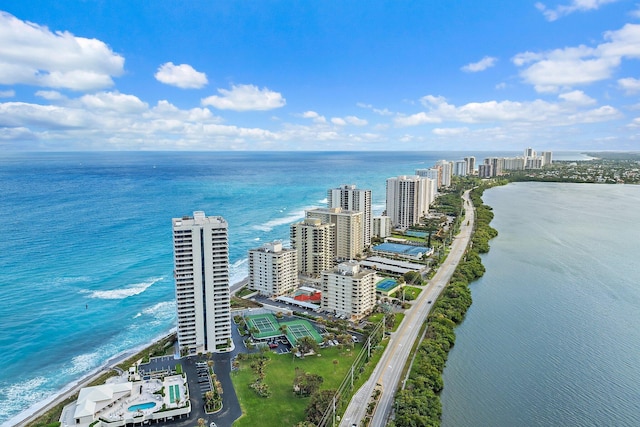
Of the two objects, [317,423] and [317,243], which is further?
[317,243]

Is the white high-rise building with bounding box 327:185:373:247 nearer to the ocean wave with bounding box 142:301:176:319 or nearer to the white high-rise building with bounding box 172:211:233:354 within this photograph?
the ocean wave with bounding box 142:301:176:319

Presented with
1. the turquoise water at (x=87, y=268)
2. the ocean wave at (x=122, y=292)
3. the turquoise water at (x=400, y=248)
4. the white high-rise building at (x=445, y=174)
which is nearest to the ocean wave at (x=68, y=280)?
the turquoise water at (x=87, y=268)

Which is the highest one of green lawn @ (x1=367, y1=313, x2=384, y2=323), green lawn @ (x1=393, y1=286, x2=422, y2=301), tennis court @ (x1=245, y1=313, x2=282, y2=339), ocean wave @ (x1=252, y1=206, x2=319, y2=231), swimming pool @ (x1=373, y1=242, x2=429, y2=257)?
ocean wave @ (x1=252, y1=206, x2=319, y2=231)

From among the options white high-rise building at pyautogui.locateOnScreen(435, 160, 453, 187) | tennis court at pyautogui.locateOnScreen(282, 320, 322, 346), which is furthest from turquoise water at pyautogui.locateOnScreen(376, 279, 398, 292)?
white high-rise building at pyautogui.locateOnScreen(435, 160, 453, 187)

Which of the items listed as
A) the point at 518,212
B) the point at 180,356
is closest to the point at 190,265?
the point at 180,356

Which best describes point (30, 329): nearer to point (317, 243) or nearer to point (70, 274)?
point (70, 274)

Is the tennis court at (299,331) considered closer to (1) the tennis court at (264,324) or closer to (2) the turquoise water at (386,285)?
(1) the tennis court at (264,324)
